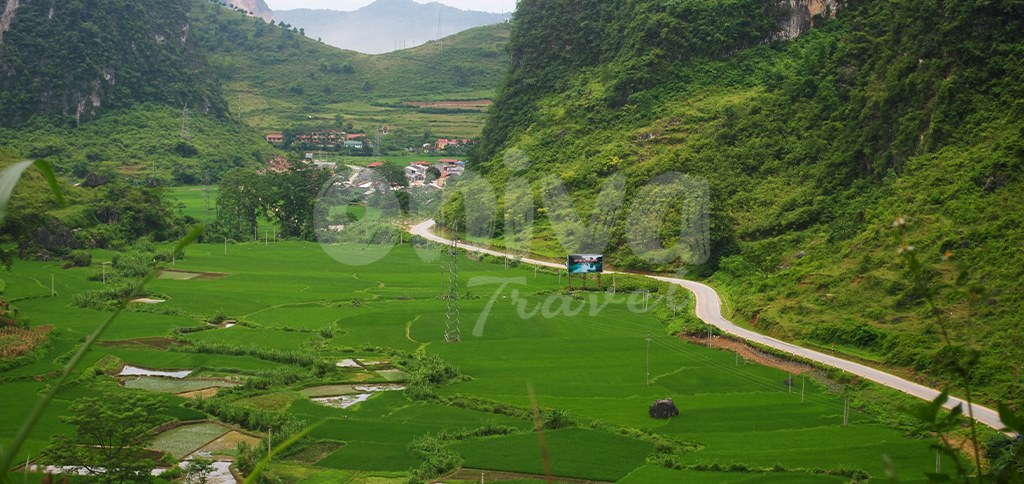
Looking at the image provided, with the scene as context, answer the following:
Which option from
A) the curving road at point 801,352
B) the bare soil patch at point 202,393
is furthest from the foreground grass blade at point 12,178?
the bare soil patch at point 202,393

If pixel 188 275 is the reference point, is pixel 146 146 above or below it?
above

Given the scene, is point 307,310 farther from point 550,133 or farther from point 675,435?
point 550,133

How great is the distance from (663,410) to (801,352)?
644cm

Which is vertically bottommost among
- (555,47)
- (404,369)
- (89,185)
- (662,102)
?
(404,369)

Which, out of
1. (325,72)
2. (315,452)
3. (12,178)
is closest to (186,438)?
(315,452)

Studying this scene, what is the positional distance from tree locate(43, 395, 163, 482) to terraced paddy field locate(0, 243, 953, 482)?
40.0 inches

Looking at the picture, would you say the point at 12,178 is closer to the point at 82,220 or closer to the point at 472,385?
the point at 472,385

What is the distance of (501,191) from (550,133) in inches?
233

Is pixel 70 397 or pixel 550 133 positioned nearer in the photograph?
pixel 70 397

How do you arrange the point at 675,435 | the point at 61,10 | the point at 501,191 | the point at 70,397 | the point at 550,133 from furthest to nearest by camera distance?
the point at 61,10
the point at 550,133
the point at 501,191
the point at 70,397
the point at 675,435

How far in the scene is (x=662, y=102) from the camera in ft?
168

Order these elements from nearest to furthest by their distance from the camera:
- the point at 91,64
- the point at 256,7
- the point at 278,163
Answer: the point at 91,64 < the point at 278,163 < the point at 256,7

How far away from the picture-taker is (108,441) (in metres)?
17.1

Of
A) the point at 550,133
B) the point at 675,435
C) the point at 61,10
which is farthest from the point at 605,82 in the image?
the point at 61,10
